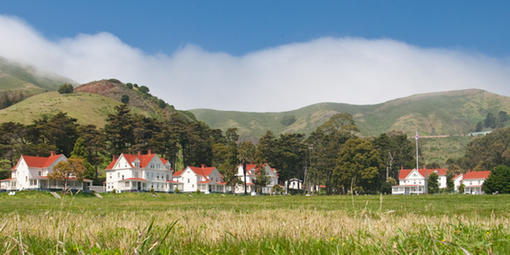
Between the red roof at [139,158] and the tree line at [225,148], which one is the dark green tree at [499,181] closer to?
the tree line at [225,148]

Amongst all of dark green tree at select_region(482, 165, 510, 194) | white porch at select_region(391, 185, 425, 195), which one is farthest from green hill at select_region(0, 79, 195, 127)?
dark green tree at select_region(482, 165, 510, 194)

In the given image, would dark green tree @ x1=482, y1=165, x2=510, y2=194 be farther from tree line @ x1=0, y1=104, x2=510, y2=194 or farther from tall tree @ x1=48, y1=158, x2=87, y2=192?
tall tree @ x1=48, y1=158, x2=87, y2=192

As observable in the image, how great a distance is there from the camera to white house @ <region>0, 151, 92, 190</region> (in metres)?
91.0

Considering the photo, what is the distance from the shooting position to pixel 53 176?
8262 centimetres

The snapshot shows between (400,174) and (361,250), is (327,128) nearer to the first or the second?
(400,174)

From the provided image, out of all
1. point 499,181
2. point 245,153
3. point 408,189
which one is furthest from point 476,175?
Result: point 245,153

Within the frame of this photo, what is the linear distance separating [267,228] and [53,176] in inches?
3327

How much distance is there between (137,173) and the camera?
107 meters

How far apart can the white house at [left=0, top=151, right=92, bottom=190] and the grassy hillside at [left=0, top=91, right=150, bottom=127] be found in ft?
164

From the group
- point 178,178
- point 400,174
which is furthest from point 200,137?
point 400,174

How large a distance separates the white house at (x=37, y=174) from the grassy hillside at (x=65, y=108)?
4998cm

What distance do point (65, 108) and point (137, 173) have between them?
231 ft

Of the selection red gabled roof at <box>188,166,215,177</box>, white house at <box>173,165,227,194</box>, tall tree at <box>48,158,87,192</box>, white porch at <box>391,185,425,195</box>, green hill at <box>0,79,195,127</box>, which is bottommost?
white porch at <box>391,185,425,195</box>

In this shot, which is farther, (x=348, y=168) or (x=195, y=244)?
(x=348, y=168)
